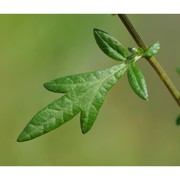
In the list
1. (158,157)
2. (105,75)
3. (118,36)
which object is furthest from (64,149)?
(105,75)

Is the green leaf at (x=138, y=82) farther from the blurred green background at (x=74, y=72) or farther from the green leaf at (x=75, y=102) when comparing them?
the blurred green background at (x=74, y=72)

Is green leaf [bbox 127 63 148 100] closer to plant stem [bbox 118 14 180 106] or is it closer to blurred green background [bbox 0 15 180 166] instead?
plant stem [bbox 118 14 180 106]

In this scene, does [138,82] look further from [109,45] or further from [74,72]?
[74,72]

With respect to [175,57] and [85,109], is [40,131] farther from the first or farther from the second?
[175,57]

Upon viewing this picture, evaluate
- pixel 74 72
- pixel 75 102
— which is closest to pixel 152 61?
pixel 75 102

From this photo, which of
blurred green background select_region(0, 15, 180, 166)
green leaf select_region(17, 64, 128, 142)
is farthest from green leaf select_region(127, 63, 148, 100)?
blurred green background select_region(0, 15, 180, 166)
